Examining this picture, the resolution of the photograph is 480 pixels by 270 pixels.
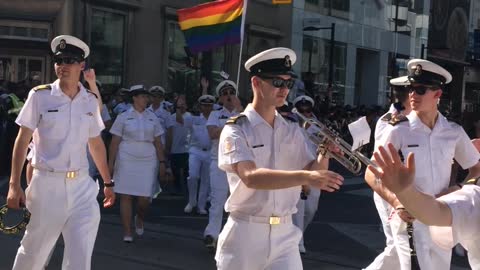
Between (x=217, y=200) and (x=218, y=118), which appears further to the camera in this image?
(x=218, y=118)

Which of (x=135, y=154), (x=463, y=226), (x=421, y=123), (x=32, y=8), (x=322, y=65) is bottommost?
(x=135, y=154)

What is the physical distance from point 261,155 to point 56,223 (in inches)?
70.7

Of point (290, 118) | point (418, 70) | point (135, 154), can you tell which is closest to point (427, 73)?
point (418, 70)

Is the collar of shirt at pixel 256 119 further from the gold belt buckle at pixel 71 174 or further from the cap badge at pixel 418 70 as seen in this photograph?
the gold belt buckle at pixel 71 174

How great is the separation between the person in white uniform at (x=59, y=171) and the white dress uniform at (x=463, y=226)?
2938mm

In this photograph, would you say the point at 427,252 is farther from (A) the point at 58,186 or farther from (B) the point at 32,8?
(B) the point at 32,8

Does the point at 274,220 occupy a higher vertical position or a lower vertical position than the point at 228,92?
lower

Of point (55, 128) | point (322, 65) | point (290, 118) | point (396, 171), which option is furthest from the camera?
point (322, 65)

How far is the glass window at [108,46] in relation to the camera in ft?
68.6

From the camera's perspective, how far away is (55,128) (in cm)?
539

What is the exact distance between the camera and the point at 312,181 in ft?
12.3

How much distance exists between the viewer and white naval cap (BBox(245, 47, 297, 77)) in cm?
436

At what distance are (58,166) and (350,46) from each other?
2999 cm

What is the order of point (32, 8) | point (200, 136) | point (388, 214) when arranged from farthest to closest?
point (32, 8)
point (200, 136)
point (388, 214)
